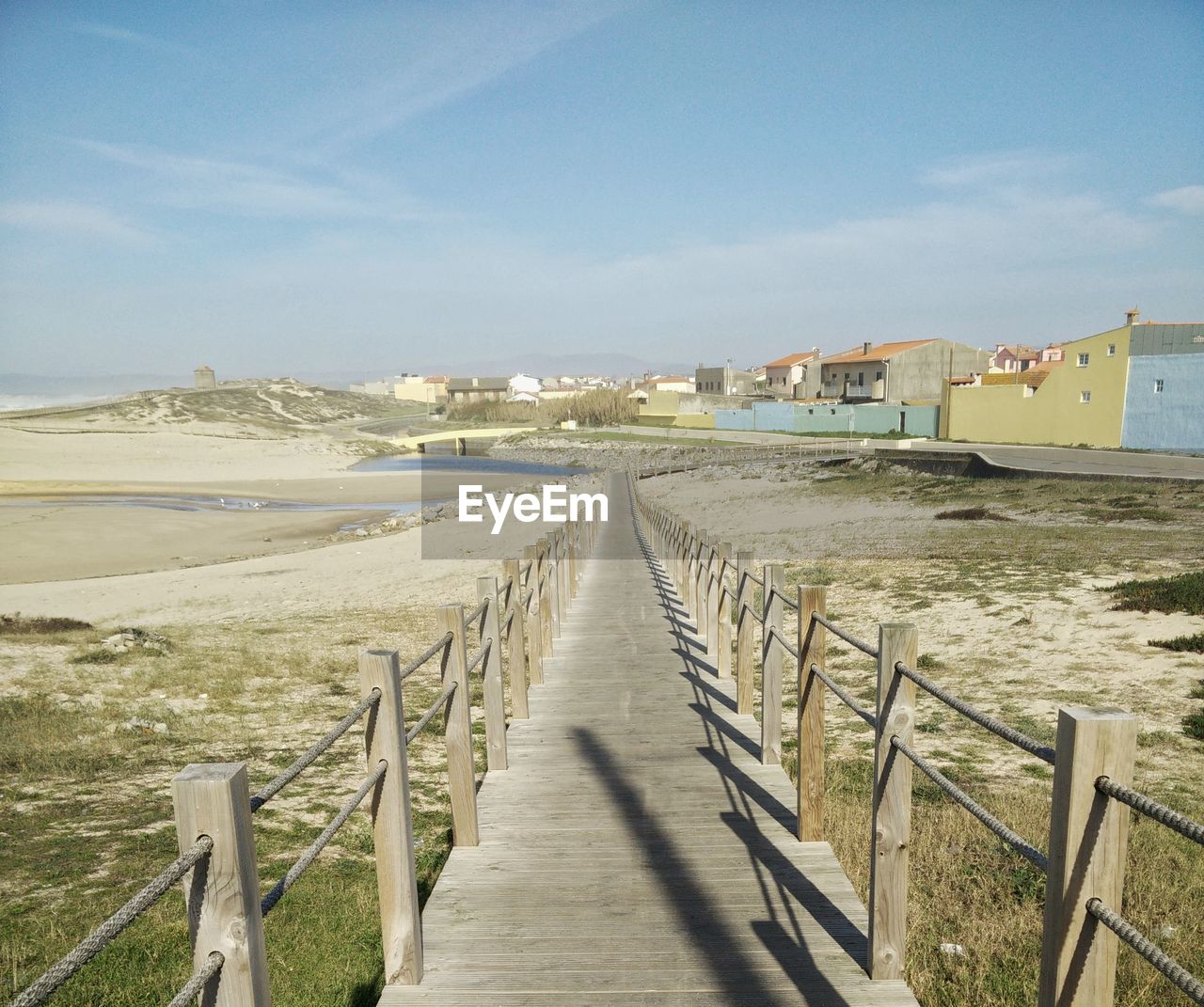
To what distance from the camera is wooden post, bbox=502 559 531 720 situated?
664cm

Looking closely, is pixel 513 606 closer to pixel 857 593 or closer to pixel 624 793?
pixel 624 793

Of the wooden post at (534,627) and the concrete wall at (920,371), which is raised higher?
the concrete wall at (920,371)

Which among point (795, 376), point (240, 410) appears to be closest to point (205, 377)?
point (240, 410)

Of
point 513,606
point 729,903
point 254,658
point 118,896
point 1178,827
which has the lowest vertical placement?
point 254,658

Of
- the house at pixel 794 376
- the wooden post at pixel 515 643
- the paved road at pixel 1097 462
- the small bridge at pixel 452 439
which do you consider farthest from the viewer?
the small bridge at pixel 452 439

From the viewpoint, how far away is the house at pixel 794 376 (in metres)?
81.8

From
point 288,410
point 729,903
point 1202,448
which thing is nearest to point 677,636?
point 729,903

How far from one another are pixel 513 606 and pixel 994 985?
421 centimetres

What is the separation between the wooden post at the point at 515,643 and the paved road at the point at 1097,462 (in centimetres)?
2539

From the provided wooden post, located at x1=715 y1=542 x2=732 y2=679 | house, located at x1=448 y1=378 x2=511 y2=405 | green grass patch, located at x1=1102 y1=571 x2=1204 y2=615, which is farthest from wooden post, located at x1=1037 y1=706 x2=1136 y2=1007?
house, located at x1=448 y1=378 x2=511 y2=405

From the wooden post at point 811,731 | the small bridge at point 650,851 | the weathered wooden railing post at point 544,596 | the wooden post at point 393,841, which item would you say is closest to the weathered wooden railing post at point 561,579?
the weathered wooden railing post at point 544,596

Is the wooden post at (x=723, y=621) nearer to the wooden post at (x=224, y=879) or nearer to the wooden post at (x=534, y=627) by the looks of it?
the wooden post at (x=534, y=627)

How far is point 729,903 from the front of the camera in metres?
3.82

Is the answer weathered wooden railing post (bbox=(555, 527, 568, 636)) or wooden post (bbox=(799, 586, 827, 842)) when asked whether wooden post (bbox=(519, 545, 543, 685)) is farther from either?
wooden post (bbox=(799, 586, 827, 842))
